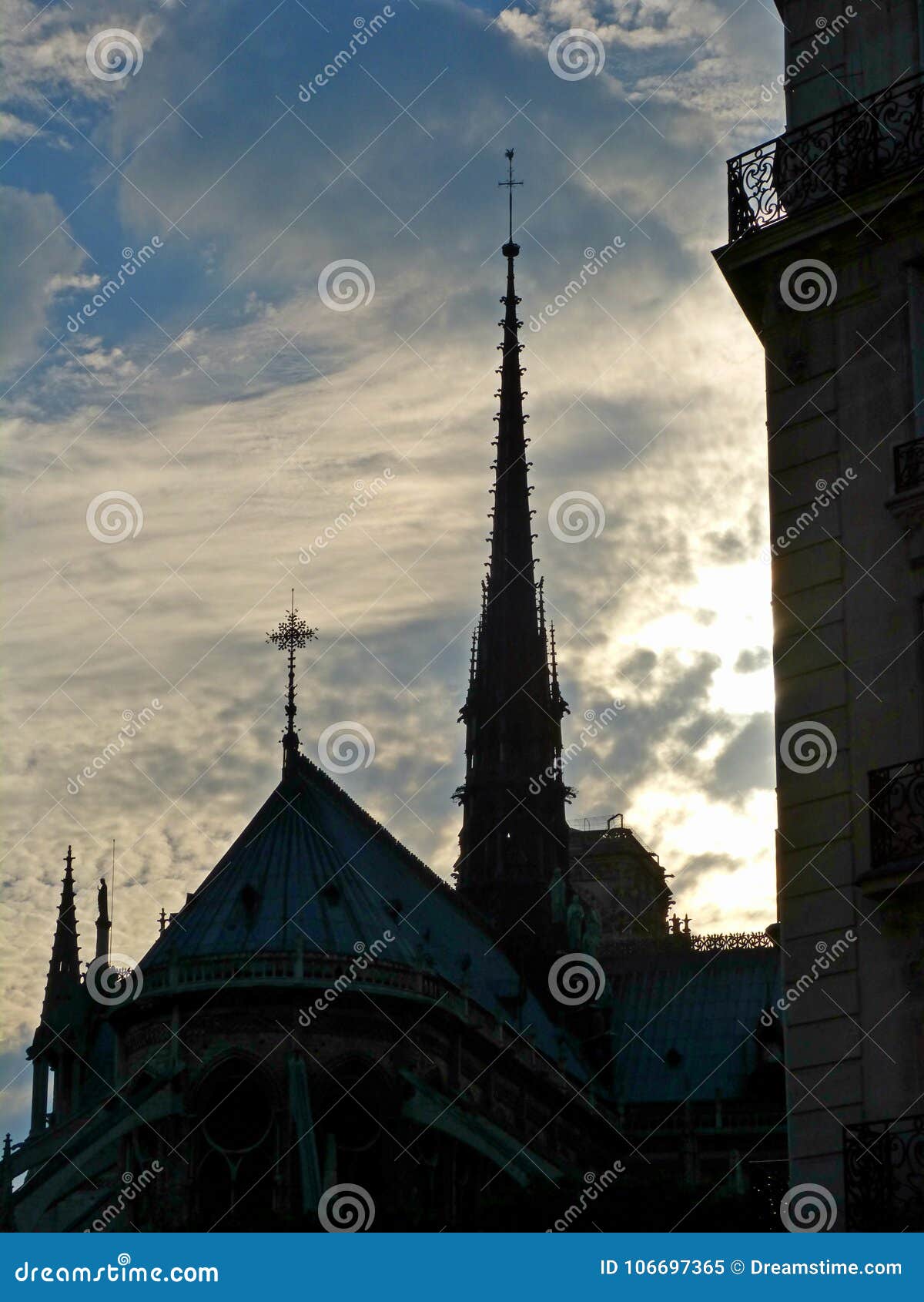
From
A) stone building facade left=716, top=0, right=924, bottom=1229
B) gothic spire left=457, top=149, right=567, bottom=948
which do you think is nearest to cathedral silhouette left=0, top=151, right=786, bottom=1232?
gothic spire left=457, top=149, right=567, bottom=948

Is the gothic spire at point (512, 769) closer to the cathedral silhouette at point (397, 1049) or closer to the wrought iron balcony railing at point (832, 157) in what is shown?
the cathedral silhouette at point (397, 1049)

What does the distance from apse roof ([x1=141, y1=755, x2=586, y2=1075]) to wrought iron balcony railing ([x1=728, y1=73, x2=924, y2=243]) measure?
27.7 metres

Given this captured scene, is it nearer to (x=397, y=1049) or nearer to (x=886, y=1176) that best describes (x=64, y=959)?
(x=397, y=1049)

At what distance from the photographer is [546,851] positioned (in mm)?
72438

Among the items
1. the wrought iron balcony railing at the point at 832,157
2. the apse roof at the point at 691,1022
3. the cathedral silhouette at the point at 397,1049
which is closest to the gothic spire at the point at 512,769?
the cathedral silhouette at the point at 397,1049

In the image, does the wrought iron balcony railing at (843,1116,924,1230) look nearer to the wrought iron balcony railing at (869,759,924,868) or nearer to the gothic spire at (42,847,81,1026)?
the wrought iron balcony railing at (869,759,924,868)

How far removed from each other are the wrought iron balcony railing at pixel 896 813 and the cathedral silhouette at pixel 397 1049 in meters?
10.9

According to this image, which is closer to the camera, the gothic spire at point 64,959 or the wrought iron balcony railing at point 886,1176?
the wrought iron balcony railing at point 886,1176

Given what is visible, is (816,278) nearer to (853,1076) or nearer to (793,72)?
(793,72)

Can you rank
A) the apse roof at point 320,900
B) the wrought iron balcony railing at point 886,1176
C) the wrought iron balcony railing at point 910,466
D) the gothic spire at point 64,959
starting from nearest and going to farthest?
the wrought iron balcony railing at point 886,1176
the wrought iron balcony railing at point 910,466
the apse roof at point 320,900
the gothic spire at point 64,959

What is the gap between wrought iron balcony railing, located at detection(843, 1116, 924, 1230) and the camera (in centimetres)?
1892

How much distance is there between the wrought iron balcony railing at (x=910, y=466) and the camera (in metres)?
22.0

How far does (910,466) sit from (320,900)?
31.2 m

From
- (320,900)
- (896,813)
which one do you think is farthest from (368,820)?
(896,813)
